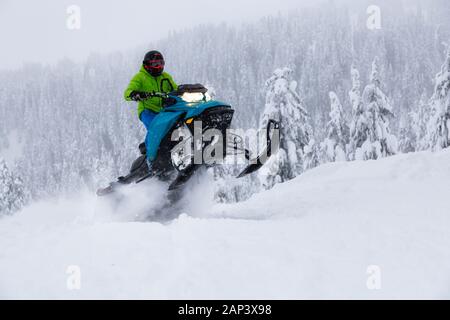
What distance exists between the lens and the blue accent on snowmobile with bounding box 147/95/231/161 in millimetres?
6928

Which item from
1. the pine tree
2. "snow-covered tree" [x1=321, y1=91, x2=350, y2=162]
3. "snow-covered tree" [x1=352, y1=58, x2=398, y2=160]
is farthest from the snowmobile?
"snow-covered tree" [x1=321, y1=91, x2=350, y2=162]

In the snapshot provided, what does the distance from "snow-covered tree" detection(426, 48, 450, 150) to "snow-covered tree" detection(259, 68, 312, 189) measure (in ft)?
18.7

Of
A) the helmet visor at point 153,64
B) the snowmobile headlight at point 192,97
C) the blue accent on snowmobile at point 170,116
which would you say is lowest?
the blue accent on snowmobile at point 170,116

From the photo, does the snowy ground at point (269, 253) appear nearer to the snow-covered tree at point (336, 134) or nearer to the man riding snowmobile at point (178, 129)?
the man riding snowmobile at point (178, 129)

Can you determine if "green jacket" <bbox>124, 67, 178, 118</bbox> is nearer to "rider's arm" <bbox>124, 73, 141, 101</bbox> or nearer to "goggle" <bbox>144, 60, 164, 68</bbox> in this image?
"rider's arm" <bbox>124, 73, 141, 101</bbox>

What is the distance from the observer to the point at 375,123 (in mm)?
25234

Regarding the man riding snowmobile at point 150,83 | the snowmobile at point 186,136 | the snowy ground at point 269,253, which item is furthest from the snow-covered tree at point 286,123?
the snowy ground at point 269,253

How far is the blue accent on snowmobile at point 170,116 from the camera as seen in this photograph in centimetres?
693

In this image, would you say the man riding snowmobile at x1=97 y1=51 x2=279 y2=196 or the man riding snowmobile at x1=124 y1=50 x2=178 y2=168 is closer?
the man riding snowmobile at x1=97 y1=51 x2=279 y2=196

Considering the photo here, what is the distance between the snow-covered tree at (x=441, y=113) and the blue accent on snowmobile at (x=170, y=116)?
16.3 metres

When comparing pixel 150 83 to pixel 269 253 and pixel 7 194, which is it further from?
pixel 7 194

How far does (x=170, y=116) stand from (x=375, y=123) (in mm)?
20029

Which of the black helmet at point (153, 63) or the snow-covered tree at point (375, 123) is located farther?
the snow-covered tree at point (375, 123)

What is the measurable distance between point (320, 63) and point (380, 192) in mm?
119576
